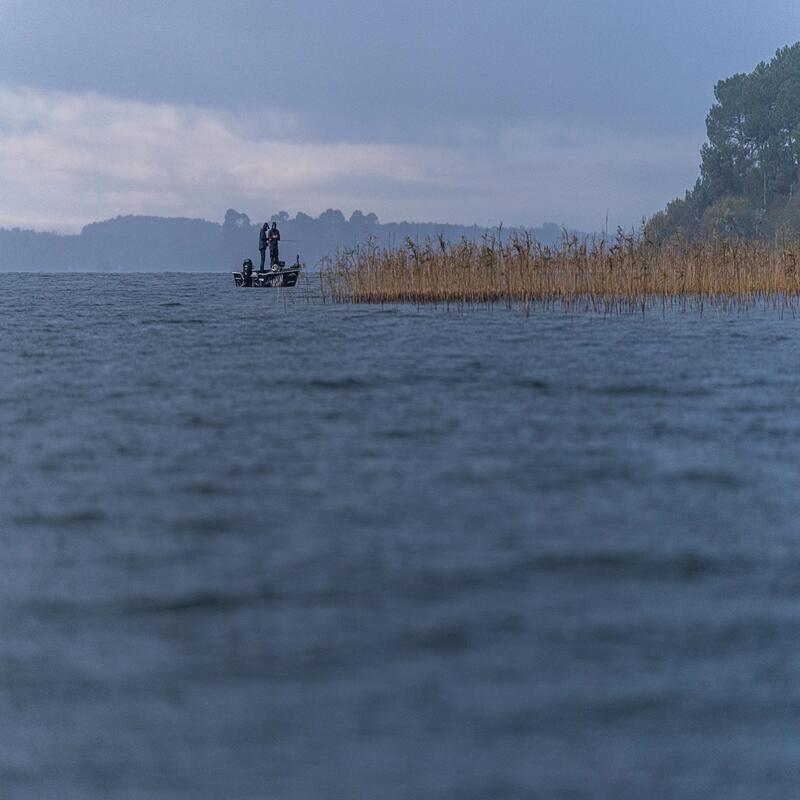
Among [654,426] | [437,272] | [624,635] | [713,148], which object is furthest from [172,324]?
[713,148]

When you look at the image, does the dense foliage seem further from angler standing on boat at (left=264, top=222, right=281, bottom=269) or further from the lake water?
the lake water

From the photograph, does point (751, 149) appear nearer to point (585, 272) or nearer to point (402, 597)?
point (585, 272)

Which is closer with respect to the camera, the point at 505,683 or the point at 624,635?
the point at 505,683

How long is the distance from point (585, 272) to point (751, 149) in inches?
2117

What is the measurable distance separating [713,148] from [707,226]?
11898mm

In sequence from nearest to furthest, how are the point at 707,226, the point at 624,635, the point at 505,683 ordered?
the point at 505,683, the point at 624,635, the point at 707,226

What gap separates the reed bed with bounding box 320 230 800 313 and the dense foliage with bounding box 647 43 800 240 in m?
42.1

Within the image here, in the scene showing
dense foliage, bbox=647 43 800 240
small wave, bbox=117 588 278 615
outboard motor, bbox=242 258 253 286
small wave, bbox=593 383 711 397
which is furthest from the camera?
dense foliage, bbox=647 43 800 240

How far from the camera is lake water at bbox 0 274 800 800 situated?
415cm

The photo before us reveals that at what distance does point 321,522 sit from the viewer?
765 centimetres

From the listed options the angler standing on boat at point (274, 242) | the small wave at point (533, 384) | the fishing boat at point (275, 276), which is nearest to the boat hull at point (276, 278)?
the fishing boat at point (275, 276)

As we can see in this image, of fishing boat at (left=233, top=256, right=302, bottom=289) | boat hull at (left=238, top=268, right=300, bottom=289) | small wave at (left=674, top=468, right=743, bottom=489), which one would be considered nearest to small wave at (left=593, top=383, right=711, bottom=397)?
small wave at (left=674, top=468, right=743, bottom=489)

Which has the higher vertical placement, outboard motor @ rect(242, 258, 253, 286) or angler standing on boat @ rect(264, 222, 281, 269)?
angler standing on boat @ rect(264, 222, 281, 269)

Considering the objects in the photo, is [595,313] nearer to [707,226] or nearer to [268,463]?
[268,463]
